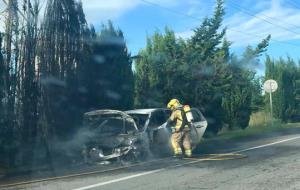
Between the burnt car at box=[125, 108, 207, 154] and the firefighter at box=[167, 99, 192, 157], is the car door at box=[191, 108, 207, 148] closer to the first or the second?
the burnt car at box=[125, 108, 207, 154]

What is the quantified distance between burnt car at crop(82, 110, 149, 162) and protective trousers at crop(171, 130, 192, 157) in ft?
2.72

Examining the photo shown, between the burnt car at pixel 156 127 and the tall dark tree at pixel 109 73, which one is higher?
the tall dark tree at pixel 109 73

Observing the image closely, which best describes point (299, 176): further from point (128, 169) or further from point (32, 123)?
point (32, 123)

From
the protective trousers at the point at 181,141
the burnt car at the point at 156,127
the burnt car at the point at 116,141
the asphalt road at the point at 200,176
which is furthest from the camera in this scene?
the burnt car at the point at 156,127

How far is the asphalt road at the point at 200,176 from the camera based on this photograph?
28.1 feet

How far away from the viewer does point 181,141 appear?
43.2ft

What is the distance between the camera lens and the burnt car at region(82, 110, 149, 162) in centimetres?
1220

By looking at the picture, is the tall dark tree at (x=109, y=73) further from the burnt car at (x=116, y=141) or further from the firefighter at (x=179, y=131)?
the firefighter at (x=179, y=131)

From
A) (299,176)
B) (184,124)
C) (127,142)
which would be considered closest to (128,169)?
(127,142)

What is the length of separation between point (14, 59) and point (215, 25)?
14.7 meters

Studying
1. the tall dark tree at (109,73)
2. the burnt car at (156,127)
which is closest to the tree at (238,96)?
the tall dark tree at (109,73)

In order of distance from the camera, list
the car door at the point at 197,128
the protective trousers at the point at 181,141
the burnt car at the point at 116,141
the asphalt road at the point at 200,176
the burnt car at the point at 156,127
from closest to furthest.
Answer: the asphalt road at the point at 200,176, the burnt car at the point at 116,141, the protective trousers at the point at 181,141, the burnt car at the point at 156,127, the car door at the point at 197,128

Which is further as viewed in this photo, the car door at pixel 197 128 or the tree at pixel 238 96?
the tree at pixel 238 96

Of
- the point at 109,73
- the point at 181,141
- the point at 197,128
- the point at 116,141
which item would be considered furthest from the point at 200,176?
the point at 109,73
